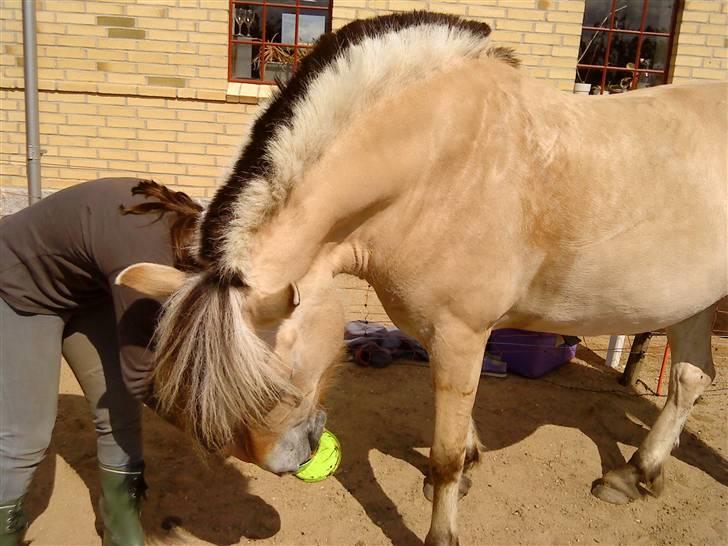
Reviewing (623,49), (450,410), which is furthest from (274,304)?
(623,49)

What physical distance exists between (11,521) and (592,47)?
7274mm

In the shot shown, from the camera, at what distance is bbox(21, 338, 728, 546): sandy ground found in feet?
8.75

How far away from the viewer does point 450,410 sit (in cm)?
231

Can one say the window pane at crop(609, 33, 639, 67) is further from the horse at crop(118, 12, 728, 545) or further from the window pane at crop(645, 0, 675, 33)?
the horse at crop(118, 12, 728, 545)

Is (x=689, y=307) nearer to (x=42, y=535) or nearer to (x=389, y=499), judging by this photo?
(x=389, y=499)

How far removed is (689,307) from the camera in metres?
2.63

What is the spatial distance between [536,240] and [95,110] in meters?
5.42

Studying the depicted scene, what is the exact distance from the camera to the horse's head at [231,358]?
62.9 inches

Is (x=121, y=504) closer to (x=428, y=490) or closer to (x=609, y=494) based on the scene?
(x=428, y=490)

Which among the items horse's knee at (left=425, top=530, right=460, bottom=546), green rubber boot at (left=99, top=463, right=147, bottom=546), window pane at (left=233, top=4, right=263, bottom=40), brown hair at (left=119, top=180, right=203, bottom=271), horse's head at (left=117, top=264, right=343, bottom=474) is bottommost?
horse's knee at (left=425, top=530, right=460, bottom=546)

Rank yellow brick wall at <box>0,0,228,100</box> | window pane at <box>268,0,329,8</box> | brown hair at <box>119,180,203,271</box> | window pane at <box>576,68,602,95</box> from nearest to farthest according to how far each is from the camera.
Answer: brown hair at <box>119,180,203,271</box>
yellow brick wall at <box>0,0,228,100</box>
window pane at <box>268,0,329,8</box>
window pane at <box>576,68,602,95</box>

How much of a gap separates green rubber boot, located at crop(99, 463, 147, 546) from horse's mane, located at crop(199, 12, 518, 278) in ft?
3.97

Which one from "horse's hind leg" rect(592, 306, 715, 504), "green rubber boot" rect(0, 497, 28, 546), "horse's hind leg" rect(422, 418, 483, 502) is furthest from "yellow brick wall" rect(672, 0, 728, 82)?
"green rubber boot" rect(0, 497, 28, 546)

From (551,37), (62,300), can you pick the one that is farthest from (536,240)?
(551,37)
